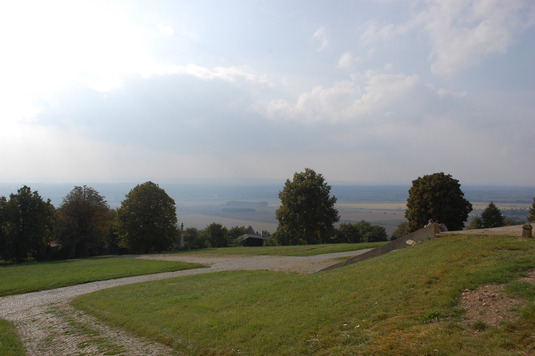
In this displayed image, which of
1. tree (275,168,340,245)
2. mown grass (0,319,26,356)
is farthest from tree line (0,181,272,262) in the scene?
mown grass (0,319,26,356)

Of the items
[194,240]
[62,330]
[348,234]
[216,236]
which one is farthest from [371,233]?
[62,330]

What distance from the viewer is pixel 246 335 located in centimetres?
788

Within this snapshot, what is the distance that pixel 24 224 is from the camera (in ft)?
132

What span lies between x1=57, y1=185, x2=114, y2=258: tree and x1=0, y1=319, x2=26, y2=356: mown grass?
128 feet

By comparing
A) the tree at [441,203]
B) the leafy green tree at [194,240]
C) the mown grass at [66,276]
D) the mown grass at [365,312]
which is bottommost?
the leafy green tree at [194,240]

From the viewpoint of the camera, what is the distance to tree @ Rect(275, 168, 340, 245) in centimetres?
4703

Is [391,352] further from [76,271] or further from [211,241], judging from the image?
[211,241]

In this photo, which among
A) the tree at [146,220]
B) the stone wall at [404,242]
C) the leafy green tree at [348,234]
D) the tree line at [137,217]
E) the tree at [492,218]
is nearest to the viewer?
the stone wall at [404,242]

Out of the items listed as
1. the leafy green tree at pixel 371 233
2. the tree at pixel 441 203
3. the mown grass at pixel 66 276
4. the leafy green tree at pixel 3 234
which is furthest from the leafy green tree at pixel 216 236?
the mown grass at pixel 66 276

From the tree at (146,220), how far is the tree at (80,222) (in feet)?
13.4

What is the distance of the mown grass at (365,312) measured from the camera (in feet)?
18.9

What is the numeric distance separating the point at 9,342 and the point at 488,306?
492 inches

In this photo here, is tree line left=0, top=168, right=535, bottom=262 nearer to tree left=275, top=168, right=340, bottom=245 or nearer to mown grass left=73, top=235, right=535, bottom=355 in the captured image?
tree left=275, top=168, right=340, bottom=245

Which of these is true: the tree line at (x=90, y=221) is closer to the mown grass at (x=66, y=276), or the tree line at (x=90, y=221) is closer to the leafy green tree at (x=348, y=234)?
the mown grass at (x=66, y=276)
